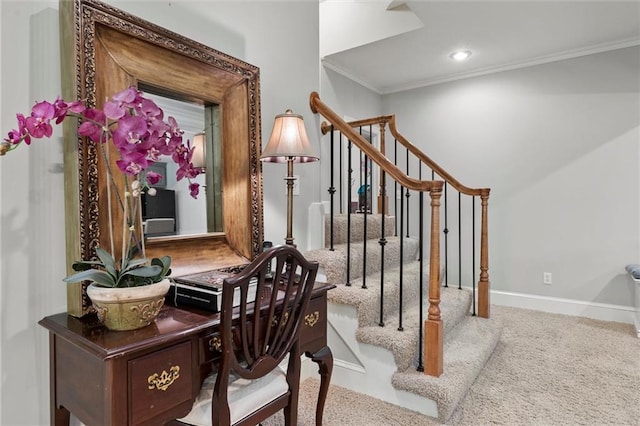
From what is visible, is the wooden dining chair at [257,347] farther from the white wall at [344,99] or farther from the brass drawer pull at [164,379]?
the white wall at [344,99]

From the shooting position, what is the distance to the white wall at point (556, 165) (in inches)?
128

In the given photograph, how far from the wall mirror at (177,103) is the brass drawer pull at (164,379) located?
0.38 metres

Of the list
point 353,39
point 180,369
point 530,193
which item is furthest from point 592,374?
point 353,39

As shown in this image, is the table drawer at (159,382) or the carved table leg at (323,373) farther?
the carved table leg at (323,373)

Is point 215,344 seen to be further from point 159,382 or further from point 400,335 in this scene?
point 400,335

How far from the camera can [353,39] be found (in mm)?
3344

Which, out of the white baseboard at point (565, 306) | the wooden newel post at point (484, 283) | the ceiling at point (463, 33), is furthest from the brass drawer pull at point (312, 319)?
the white baseboard at point (565, 306)

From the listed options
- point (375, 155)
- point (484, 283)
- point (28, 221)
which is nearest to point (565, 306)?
point (484, 283)

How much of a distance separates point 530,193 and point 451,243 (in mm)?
965

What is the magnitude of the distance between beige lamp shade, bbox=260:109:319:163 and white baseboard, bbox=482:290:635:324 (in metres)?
3.10

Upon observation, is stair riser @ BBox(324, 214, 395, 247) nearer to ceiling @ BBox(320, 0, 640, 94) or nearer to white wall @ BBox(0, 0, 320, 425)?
white wall @ BBox(0, 0, 320, 425)

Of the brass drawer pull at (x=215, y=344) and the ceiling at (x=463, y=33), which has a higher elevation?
the ceiling at (x=463, y=33)

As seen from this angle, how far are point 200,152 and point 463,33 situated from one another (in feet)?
8.67

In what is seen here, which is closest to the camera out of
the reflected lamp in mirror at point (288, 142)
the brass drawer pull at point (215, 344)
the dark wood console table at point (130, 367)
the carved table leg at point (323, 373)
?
the dark wood console table at point (130, 367)
